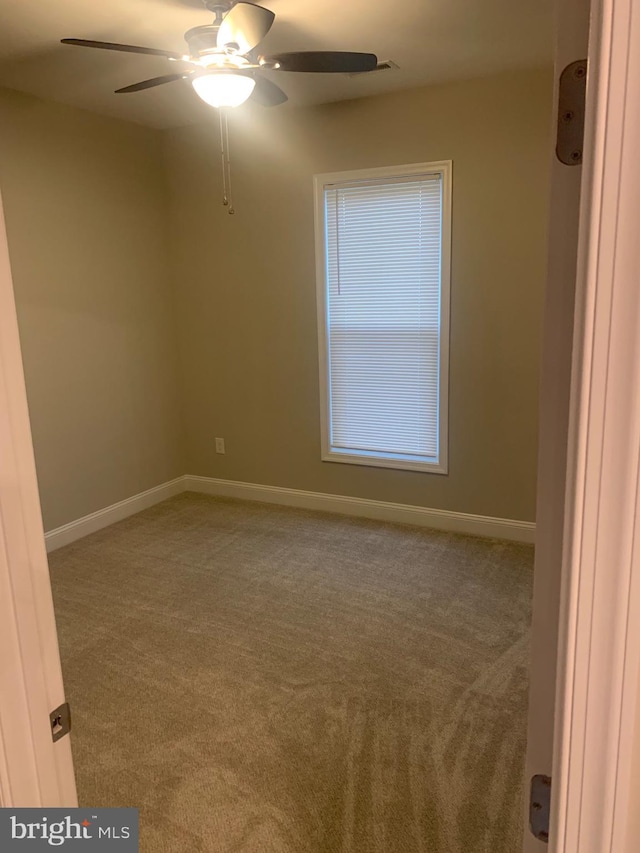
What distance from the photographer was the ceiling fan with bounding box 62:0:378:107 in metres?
2.11

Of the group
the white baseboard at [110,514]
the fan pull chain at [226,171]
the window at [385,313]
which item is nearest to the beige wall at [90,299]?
the white baseboard at [110,514]

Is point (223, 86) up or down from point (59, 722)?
up

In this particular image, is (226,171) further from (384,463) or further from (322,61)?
(384,463)

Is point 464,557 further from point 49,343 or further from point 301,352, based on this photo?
point 49,343

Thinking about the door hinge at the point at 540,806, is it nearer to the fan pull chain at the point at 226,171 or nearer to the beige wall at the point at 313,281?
→ the beige wall at the point at 313,281

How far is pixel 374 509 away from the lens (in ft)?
13.4

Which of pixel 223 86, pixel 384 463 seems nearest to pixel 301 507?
pixel 384 463

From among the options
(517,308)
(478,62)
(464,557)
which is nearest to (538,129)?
(478,62)

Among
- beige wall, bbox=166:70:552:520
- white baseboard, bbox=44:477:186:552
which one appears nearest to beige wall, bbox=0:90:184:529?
white baseboard, bbox=44:477:186:552

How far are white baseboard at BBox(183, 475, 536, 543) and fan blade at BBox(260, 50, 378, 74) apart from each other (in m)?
2.53

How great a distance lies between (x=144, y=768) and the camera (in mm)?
2033

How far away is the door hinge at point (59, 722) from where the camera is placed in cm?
87

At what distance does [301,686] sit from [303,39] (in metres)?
2.76

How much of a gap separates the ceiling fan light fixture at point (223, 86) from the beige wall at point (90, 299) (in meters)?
1.51
